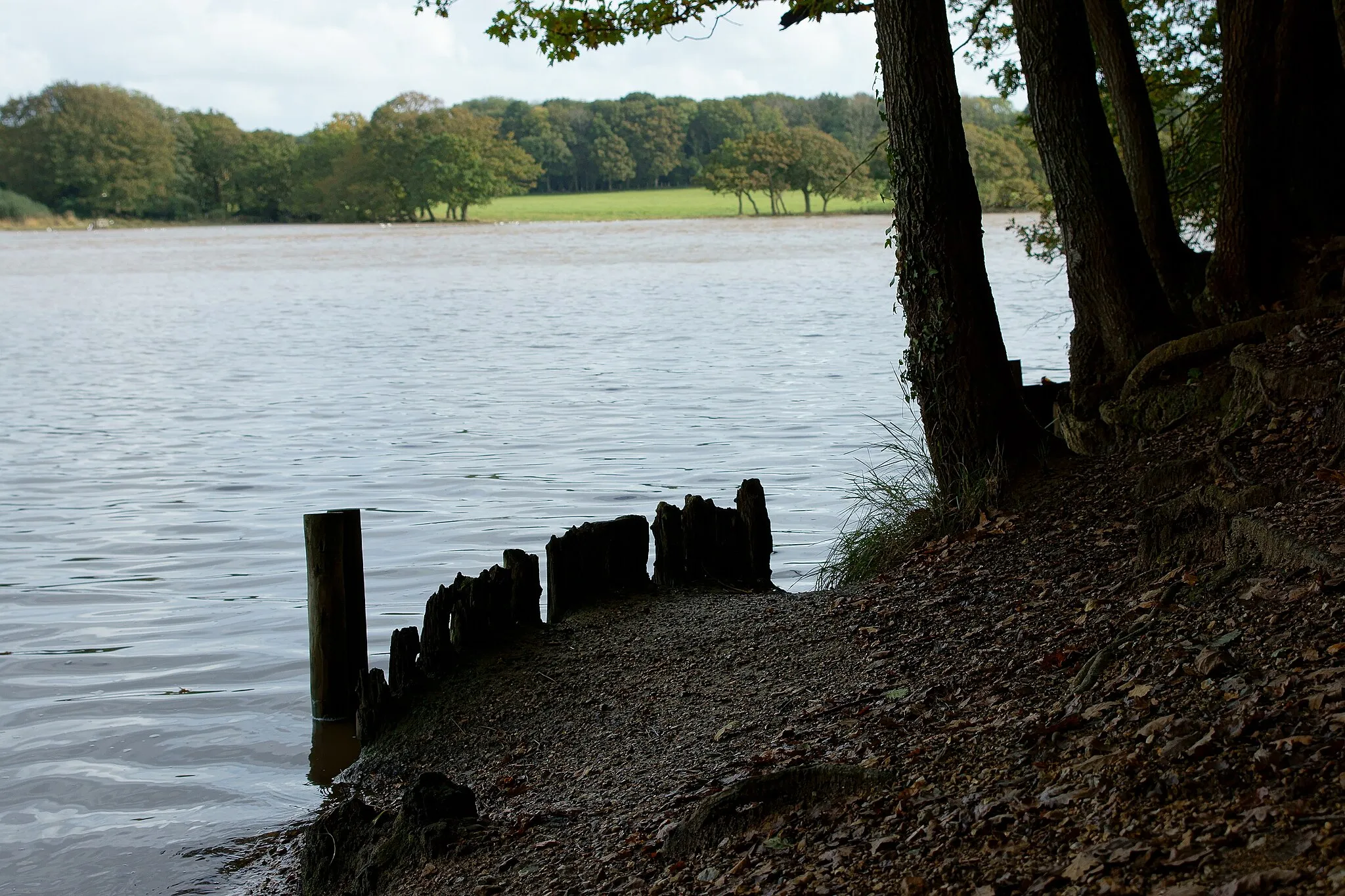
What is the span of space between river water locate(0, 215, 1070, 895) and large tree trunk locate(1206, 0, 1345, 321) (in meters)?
3.95

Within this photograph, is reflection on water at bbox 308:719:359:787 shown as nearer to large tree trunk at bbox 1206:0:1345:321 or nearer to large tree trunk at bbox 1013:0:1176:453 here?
large tree trunk at bbox 1013:0:1176:453

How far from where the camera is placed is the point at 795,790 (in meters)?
4.69

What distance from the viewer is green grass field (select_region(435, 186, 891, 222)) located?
4646 inches

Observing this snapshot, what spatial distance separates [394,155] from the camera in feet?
456

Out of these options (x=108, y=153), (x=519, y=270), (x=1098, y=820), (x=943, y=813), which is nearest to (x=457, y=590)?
(x=943, y=813)

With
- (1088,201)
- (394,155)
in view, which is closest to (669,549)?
(1088,201)

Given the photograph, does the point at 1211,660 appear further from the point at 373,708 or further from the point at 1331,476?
the point at 373,708

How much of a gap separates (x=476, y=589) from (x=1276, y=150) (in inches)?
243

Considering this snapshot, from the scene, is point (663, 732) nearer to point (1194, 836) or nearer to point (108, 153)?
point (1194, 836)

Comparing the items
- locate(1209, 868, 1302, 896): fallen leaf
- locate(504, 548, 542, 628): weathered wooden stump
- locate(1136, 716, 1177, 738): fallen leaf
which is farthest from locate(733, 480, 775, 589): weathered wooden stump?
locate(1209, 868, 1302, 896): fallen leaf

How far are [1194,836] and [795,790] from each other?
1.59m

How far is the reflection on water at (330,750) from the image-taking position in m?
7.33

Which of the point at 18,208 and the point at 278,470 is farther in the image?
the point at 18,208

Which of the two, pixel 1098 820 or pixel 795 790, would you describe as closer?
pixel 1098 820
